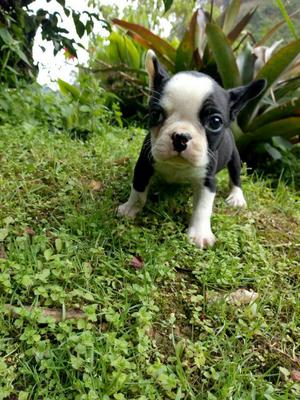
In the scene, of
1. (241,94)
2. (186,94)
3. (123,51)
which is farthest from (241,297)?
(123,51)

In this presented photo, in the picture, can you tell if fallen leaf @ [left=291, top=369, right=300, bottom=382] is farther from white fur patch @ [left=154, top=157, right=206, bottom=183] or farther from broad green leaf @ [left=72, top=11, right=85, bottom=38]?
broad green leaf @ [left=72, top=11, right=85, bottom=38]

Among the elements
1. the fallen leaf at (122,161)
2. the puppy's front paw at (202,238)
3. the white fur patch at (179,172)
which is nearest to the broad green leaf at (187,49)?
the fallen leaf at (122,161)

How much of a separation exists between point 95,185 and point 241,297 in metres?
1.16

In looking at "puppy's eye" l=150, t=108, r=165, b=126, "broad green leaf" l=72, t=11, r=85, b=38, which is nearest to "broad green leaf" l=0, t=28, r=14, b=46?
"broad green leaf" l=72, t=11, r=85, b=38

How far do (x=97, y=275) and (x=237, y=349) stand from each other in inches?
25.1

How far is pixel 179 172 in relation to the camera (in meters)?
2.39

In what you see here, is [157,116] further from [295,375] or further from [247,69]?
[247,69]

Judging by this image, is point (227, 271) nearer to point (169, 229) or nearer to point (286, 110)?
point (169, 229)

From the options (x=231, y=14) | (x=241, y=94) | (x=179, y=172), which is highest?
(x=231, y=14)

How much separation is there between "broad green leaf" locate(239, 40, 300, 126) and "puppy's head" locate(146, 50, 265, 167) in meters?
1.93

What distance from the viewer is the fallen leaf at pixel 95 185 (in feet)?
8.70

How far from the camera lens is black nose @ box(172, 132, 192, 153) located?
1977 mm

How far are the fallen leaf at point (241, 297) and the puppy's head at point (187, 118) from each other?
0.62 meters

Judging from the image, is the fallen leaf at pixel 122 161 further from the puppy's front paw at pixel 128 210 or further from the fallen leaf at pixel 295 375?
the fallen leaf at pixel 295 375
